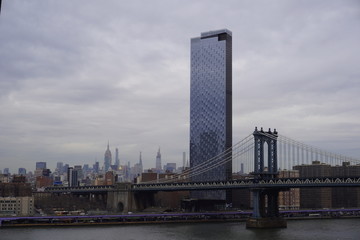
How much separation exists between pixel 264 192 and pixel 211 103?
276 ft

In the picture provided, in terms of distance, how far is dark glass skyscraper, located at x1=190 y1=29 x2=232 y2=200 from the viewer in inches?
6127

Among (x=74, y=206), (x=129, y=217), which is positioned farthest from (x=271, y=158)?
(x=74, y=206)

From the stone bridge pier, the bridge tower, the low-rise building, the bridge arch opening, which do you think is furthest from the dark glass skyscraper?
the bridge tower

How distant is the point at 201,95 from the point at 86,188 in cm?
5413

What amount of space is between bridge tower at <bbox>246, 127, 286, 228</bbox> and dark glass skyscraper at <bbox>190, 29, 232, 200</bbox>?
237ft

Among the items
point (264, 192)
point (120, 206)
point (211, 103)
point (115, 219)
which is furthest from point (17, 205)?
point (211, 103)

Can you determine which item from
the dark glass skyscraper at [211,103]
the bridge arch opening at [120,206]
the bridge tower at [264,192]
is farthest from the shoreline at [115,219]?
the dark glass skyscraper at [211,103]

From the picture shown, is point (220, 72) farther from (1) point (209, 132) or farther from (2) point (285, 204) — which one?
(2) point (285, 204)

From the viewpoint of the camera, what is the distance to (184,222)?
89000 millimetres

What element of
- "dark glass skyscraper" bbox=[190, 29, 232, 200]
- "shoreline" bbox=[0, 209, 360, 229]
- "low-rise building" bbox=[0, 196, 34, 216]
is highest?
"dark glass skyscraper" bbox=[190, 29, 232, 200]

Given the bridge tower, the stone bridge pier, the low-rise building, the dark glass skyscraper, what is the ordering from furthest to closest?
the dark glass skyscraper
the stone bridge pier
the low-rise building
the bridge tower

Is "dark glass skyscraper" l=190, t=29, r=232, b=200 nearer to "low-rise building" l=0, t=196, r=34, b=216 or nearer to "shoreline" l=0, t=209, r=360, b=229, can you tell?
"shoreline" l=0, t=209, r=360, b=229

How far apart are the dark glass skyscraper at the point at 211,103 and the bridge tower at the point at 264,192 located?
237 feet

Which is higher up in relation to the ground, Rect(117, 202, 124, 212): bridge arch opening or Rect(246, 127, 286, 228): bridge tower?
Rect(246, 127, 286, 228): bridge tower
